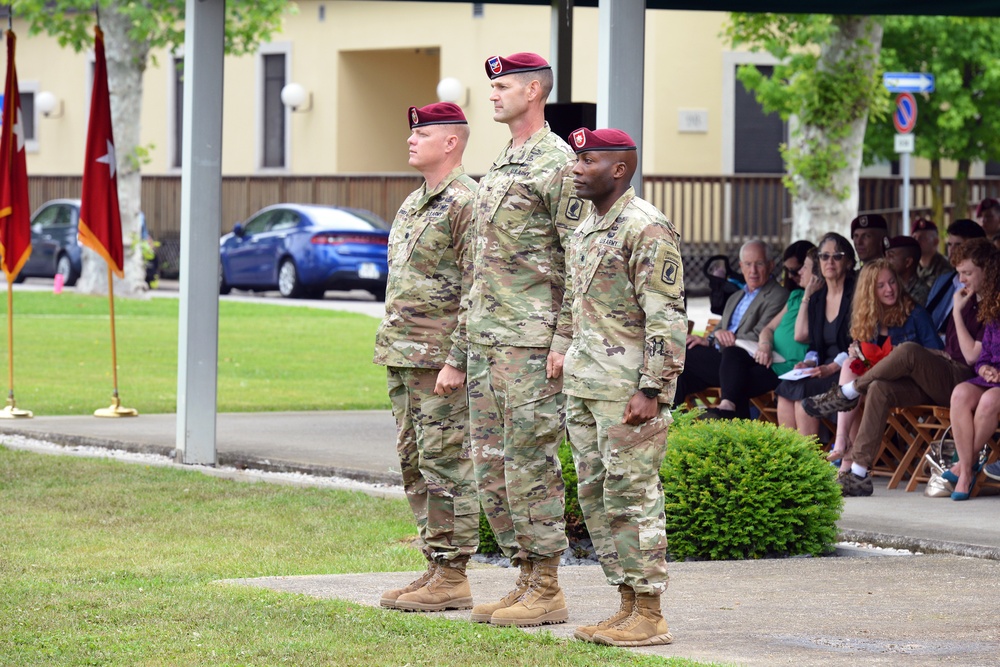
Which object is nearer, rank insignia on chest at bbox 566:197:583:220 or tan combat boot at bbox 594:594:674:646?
tan combat boot at bbox 594:594:674:646

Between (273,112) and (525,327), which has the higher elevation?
(273,112)

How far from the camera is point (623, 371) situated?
6.53 meters

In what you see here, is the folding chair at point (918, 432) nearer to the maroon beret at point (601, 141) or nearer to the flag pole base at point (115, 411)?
the maroon beret at point (601, 141)

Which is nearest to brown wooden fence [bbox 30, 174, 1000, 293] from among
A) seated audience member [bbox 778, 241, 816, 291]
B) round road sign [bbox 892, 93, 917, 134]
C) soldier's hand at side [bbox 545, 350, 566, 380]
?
round road sign [bbox 892, 93, 917, 134]

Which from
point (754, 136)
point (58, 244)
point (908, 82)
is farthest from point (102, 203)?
point (58, 244)

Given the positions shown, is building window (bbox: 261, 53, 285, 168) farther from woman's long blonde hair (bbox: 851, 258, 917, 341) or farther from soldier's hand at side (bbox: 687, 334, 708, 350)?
woman's long blonde hair (bbox: 851, 258, 917, 341)

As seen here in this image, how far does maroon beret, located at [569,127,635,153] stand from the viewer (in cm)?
661

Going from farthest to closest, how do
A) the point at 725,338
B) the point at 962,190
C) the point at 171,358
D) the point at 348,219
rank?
1. the point at 348,219
2. the point at 962,190
3. the point at 171,358
4. the point at 725,338

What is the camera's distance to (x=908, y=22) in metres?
29.1

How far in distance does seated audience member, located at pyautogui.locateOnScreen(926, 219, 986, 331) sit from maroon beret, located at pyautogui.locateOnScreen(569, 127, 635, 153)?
5365mm

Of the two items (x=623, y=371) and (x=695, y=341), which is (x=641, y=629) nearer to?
(x=623, y=371)

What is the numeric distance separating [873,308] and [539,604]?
4.99 m

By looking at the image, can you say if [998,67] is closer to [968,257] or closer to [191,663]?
[968,257]

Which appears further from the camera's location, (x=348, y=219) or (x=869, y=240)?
(x=348, y=219)
